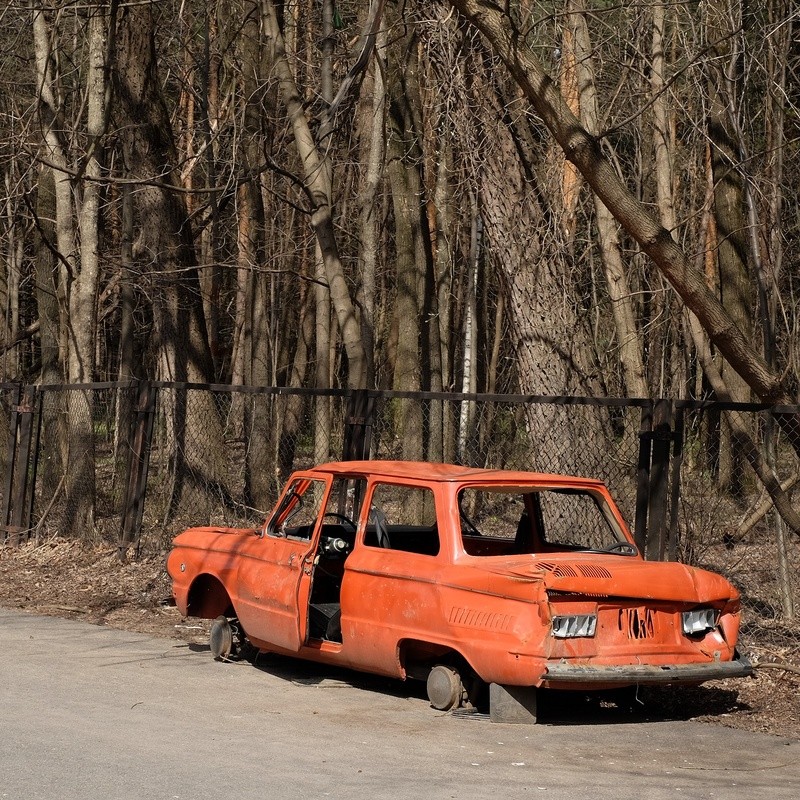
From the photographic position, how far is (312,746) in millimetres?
6871

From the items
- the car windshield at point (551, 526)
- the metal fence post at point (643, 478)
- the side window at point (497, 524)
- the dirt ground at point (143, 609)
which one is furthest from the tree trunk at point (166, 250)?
the metal fence post at point (643, 478)

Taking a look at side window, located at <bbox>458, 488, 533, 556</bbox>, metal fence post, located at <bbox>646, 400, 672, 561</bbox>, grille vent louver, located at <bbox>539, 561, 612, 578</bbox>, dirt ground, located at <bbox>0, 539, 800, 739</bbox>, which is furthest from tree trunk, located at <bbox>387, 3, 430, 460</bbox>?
grille vent louver, located at <bbox>539, 561, 612, 578</bbox>

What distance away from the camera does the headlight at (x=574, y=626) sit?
23.7ft

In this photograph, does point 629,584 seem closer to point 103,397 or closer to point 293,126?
point 293,126

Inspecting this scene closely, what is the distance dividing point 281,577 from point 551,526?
289 cm

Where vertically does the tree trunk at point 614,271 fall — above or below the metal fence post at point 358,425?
above

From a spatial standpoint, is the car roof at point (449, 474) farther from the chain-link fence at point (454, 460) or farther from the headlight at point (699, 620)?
the chain-link fence at point (454, 460)

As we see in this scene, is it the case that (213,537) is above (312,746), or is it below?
above

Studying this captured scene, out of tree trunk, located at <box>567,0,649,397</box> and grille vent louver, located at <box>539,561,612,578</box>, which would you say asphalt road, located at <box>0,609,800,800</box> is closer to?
grille vent louver, located at <box>539,561,612,578</box>

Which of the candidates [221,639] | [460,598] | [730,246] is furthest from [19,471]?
[730,246]

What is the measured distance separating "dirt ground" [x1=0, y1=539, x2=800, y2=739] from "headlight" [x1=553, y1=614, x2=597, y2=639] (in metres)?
1.09

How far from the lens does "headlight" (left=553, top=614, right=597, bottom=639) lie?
724 cm

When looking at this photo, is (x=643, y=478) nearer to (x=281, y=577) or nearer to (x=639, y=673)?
(x=639, y=673)

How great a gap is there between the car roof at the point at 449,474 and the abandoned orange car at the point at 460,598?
0.02m
